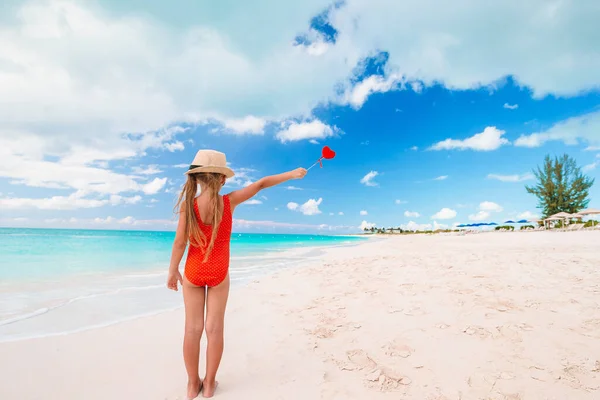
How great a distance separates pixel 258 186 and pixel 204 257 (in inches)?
31.0

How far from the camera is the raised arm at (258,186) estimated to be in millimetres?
2865

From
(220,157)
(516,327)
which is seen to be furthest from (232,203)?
(516,327)

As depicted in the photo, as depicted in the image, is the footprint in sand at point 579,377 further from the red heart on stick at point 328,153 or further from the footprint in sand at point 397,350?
the red heart on stick at point 328,153

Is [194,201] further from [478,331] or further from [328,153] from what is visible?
[478,331]

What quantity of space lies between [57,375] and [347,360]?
291 centimetres

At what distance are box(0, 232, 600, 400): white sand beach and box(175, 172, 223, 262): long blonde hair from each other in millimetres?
1397

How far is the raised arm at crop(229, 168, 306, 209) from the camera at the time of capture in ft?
9.40

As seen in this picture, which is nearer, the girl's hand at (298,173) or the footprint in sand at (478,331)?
the girl's hand at (298,173)

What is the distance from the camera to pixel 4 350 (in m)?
3.71

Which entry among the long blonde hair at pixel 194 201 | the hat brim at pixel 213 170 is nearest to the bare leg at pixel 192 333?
the long blonde hair at pixel 194 201

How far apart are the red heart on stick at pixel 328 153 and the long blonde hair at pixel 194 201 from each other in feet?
3.97

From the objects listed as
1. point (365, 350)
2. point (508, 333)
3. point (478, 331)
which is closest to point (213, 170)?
point (365, 350)

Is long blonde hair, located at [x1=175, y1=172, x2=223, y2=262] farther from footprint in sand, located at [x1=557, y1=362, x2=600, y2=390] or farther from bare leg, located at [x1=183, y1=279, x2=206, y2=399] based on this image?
footprint in sand, located at [x1=557, y1=362, x2=600, y2=390]

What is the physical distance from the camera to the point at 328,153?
346 centimetres
